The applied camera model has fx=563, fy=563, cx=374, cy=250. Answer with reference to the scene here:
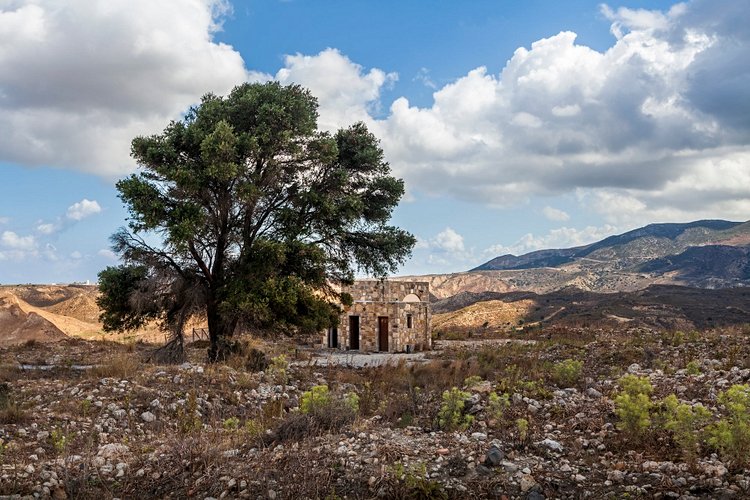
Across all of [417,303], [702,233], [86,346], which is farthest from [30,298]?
[702,233]

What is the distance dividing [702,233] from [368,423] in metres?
187

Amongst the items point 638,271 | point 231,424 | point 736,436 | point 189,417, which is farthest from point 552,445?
point 638,271

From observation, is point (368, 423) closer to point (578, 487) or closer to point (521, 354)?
point (578, 487)

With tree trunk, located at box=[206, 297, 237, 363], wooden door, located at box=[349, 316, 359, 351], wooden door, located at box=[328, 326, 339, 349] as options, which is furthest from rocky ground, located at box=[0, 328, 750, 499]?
wooden door, located at box=[328, 326, 339, 349]

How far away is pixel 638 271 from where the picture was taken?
126m

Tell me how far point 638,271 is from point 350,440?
132 m

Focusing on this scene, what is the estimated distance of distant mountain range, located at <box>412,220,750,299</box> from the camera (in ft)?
359

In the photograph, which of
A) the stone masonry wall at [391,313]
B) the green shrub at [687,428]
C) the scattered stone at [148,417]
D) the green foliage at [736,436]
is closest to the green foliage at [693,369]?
the green shrub at [687,428]

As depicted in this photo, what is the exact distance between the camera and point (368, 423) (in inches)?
363

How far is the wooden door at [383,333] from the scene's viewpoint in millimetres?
30781

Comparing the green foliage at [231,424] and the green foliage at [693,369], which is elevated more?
the green foliage at [693,369]

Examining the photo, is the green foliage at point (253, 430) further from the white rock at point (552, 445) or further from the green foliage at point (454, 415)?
the white rock at point (552, 445)

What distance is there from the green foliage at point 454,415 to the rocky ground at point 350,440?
0.03 meters

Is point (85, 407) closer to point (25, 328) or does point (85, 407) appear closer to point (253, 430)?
point (253, 430)
